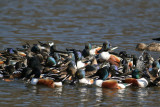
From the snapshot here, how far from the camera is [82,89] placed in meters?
13.3

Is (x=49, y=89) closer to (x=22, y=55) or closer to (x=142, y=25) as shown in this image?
(x=22, y=55)

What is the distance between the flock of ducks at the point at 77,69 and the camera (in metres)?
13.8

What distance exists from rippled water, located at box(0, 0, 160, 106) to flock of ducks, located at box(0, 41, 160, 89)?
377mm

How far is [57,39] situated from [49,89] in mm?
8473

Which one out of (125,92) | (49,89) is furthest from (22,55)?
(125,92)

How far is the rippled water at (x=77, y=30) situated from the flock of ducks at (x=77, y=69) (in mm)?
377

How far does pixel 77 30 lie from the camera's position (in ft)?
79.4

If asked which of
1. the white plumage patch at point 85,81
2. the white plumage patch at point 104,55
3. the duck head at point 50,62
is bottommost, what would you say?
the white plumage patch at point 85,81

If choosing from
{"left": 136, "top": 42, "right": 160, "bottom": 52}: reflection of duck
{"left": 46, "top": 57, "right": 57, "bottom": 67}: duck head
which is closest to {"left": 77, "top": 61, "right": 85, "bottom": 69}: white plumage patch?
{"left": 46, "top": 57, "right": 57, "bottom": 67}: duck head

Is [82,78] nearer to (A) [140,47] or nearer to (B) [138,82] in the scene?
(B) [138,82]

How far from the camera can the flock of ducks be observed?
45.4ft

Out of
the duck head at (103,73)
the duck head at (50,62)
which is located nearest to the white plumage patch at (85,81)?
the duck head at (103,73)

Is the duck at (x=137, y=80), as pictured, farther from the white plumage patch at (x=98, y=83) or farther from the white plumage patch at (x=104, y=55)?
the white plumage patch at (x=104, y=55)

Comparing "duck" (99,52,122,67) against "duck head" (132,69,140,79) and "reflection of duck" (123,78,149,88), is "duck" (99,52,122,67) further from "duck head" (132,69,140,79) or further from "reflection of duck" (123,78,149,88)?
"reflection of duck" (123,78,149,88)
